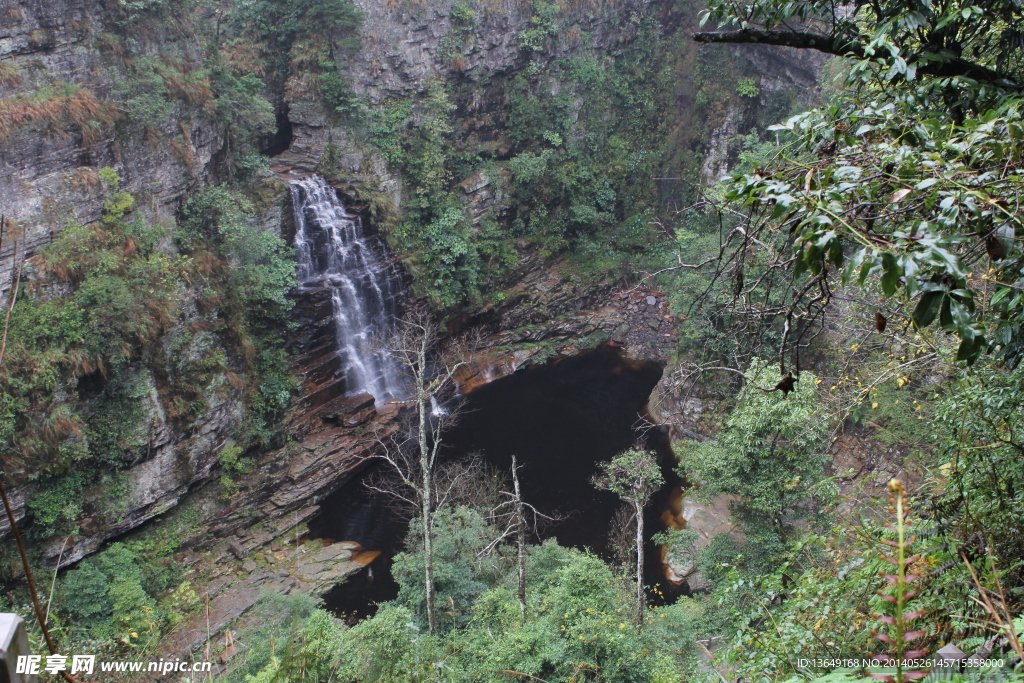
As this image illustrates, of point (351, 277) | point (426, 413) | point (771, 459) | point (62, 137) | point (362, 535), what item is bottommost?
point (362, 535)

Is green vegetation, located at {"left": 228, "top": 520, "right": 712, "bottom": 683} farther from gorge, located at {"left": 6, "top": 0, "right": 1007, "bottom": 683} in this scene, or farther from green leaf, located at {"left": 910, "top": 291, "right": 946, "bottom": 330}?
green leaf, located at {"left": 910, "top": 291, "right": 946, "bottom": 330}

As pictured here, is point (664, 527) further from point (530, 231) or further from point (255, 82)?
point (255, 82)

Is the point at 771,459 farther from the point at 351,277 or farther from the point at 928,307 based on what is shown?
the point at 351,277

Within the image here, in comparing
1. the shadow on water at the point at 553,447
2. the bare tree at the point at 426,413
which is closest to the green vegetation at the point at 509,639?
the bare tree at the point at 426,413

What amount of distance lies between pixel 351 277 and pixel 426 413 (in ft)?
13.7

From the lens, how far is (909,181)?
1984 mm

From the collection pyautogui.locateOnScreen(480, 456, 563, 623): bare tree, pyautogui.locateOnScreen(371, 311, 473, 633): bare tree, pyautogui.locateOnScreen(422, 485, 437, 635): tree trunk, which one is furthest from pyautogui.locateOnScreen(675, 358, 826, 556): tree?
pyautogui.locateOnScreen(371, 311, 473, 633): bare tree

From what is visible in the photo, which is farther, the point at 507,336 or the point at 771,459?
the point at 507,336

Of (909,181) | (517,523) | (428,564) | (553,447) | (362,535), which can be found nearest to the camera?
(909,181)

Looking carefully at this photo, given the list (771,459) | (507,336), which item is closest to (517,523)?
(771,459)

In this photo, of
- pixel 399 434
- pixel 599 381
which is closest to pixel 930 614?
pixel 399 434

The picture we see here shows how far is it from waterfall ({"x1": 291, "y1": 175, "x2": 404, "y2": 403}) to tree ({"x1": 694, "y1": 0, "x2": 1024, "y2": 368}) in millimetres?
13069

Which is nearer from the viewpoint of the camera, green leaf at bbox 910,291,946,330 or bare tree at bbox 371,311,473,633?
green leaf at bbox 910,291,946,330

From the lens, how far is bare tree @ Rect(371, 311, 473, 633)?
1150 centimetres
